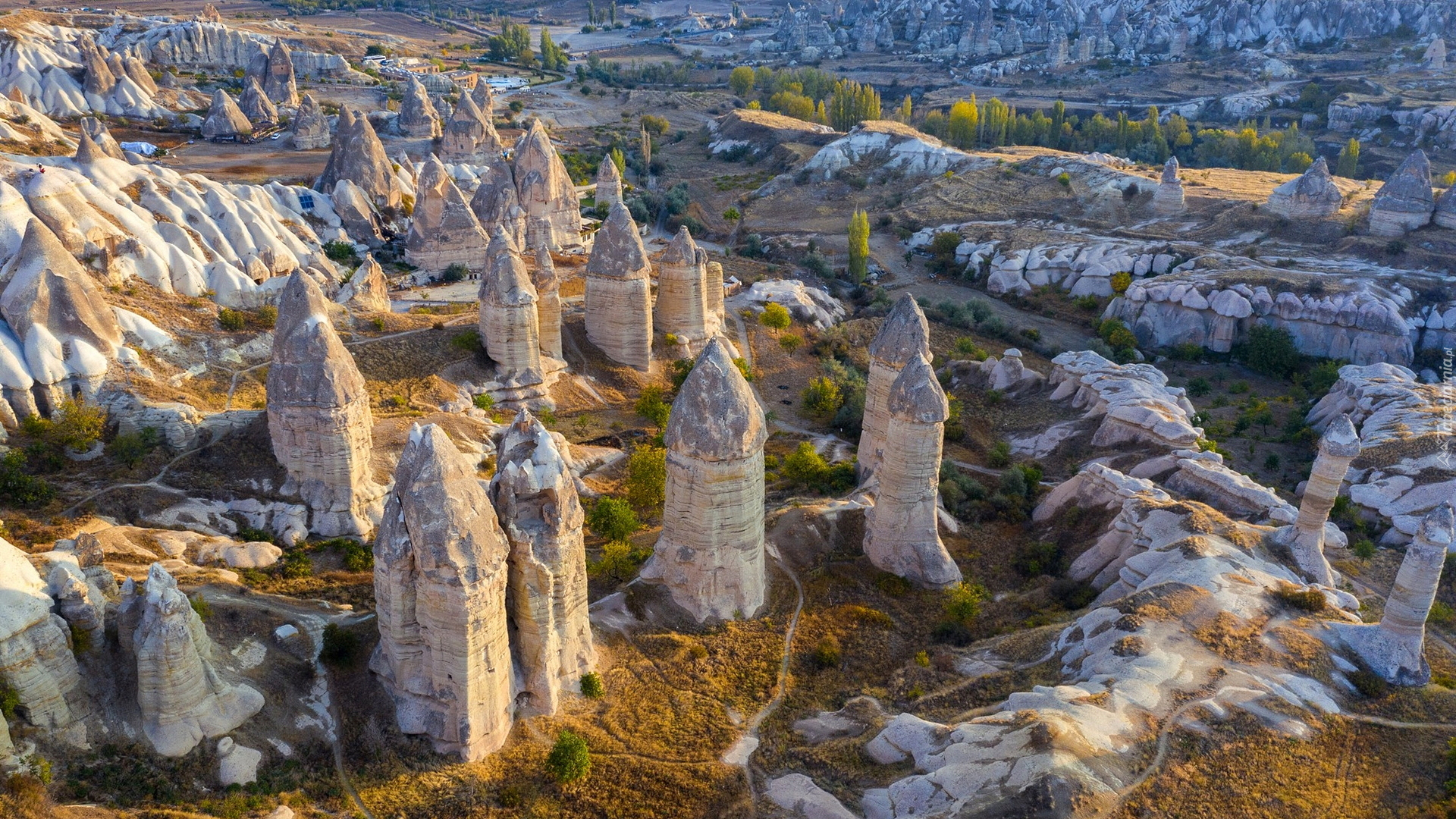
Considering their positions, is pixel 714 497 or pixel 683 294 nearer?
pixel 714 497

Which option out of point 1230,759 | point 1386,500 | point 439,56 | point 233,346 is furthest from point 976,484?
point 439,56

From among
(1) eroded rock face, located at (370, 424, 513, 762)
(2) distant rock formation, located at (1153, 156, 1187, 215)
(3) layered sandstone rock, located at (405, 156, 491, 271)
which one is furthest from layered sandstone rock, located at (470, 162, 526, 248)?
(2) distant rock formation, located at (1153, 156, 1187, 215)

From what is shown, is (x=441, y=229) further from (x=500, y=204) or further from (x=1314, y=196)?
(x=1314, y=196)

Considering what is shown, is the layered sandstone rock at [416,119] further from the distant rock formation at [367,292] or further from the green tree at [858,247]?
the distant rock formation at [367,292]

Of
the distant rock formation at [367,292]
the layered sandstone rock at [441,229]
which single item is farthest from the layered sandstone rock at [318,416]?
the layered sandstone rock at [441,229]

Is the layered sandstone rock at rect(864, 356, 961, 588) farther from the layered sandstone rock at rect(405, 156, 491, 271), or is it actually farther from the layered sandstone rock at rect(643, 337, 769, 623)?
the layered sandstone rock at rect(405, 156, 491, 271)

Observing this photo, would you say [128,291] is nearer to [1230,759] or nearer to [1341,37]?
[1230,759]

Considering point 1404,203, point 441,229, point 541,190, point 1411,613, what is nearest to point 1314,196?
point 1404,203
